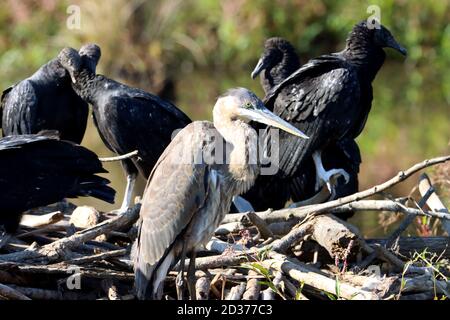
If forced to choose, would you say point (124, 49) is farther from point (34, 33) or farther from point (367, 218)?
point (367, 218)

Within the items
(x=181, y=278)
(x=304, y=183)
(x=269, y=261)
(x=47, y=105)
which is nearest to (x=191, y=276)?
(x=181, y=278)

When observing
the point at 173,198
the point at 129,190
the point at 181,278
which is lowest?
the point at 181,278

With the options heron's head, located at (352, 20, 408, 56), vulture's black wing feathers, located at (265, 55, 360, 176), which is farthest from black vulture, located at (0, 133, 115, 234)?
heron's head, located at (352, 20, 408, 56)

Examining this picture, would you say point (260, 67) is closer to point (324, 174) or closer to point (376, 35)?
point (376, 35)

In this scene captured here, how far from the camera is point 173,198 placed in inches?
248

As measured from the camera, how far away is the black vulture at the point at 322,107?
8367 millimetres

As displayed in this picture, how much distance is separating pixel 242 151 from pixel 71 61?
118 inches

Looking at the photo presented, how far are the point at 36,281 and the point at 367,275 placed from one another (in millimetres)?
2119

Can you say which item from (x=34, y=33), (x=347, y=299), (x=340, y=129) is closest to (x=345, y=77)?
(x=340, y=129)

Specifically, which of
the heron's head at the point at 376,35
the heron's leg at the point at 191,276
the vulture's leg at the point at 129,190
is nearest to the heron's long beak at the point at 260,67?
the heron's head at the point at 376,35

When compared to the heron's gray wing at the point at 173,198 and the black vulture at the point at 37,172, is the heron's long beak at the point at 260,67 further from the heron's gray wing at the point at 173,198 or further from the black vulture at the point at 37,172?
the heron's gray wing at the point at 173,198

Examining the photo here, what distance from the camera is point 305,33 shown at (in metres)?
20.3

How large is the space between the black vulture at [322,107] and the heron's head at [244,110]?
1754 mm

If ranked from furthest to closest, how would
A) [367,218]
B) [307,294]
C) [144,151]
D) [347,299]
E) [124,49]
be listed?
[124,49]
[367,218]
[144,151]
[307,294]
[347,299]
